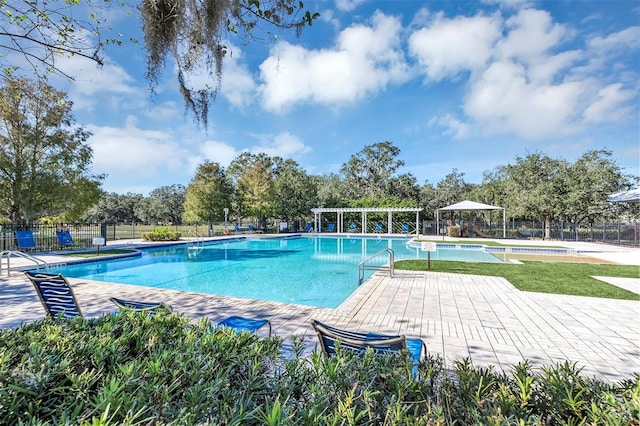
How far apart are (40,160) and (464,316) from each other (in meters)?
17.3

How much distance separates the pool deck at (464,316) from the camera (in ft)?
10.6

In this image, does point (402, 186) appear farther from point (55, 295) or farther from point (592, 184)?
point (55, 295)

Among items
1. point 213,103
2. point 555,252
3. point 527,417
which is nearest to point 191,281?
point 213,103

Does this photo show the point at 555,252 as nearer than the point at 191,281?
No

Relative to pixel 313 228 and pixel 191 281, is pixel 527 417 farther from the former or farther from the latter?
pixel 313 228

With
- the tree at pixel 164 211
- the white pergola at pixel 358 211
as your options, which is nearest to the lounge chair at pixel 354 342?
the white pergola at pixel 358 211

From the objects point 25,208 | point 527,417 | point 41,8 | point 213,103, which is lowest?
point 527,417

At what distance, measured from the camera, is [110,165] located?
51.2ft

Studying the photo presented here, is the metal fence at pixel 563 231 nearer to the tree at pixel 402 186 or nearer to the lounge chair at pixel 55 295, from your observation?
the tree at pixel 402 186

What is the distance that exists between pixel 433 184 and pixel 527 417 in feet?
145

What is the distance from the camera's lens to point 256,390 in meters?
1.41

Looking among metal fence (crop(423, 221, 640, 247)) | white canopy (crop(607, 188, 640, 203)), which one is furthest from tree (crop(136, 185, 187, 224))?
white canopy (crop(607, 188, 640, 203))

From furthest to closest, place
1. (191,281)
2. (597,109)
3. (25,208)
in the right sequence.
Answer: (597,109) → (25,208) → (191,281)

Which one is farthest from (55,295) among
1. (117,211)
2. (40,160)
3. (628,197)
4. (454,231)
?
(117,211)
